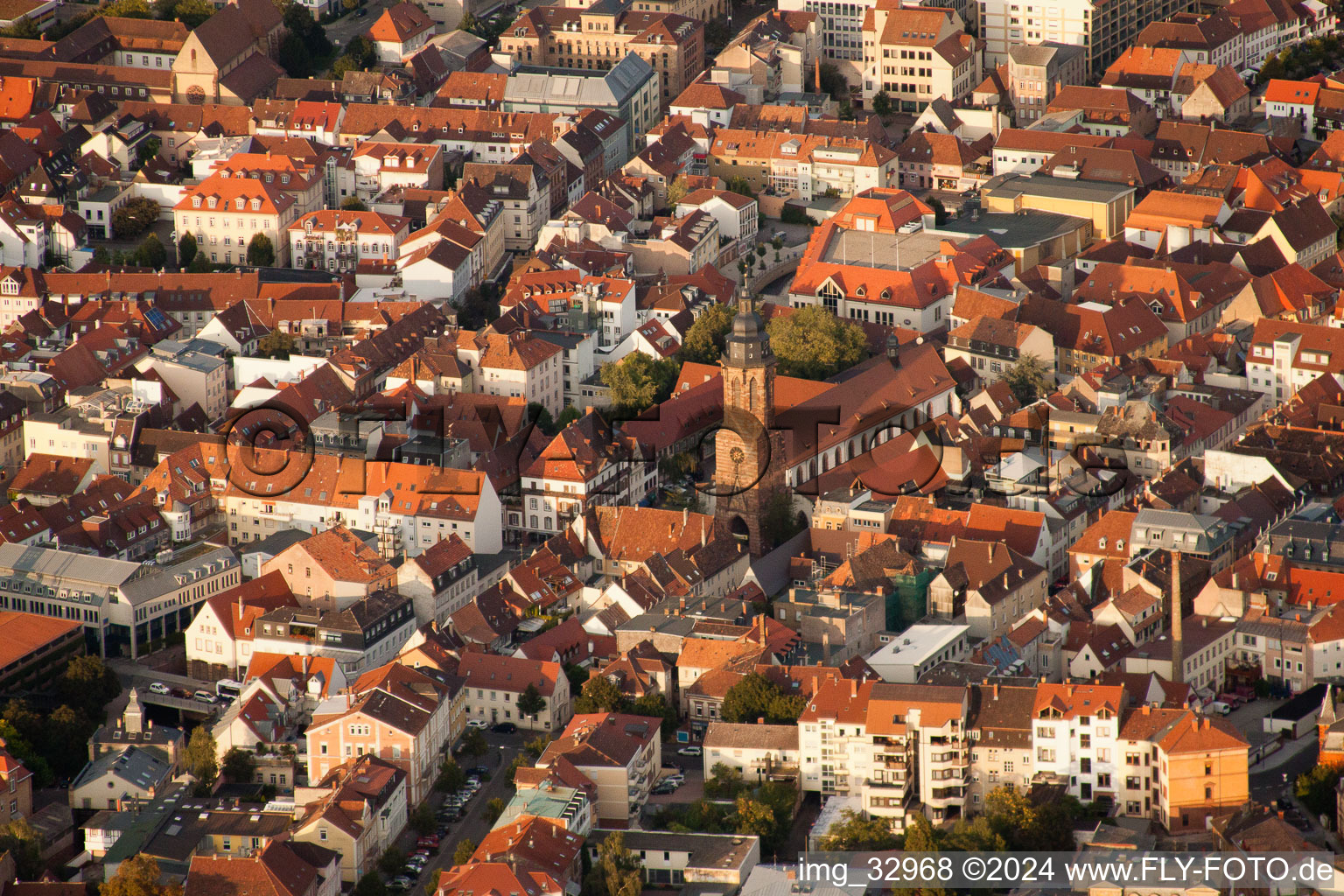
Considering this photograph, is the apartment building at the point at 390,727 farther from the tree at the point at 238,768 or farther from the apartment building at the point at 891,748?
the apartment building at the point at 891,748

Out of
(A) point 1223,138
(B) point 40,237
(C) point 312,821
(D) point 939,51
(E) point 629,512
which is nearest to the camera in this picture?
(C) point 312,821

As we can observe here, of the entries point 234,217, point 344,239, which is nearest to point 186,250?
point 234,217

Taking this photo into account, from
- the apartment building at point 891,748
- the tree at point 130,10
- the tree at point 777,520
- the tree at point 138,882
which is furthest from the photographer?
the tree at point 130,10

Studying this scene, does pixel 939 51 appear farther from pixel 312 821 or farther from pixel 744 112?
pixel 312 821

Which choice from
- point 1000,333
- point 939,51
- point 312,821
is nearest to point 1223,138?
point 939,51

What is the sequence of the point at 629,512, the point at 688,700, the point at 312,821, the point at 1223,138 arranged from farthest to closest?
1. the point at 1223,138
2. the point at 629,512
3. the point at 688,700
4. the point at 312,821

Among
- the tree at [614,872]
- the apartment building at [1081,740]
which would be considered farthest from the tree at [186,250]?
the apartment building at [1081,740]

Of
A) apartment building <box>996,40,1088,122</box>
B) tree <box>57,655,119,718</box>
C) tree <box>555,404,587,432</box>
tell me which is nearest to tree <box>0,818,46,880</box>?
tree <box>57,655,119,718</box>

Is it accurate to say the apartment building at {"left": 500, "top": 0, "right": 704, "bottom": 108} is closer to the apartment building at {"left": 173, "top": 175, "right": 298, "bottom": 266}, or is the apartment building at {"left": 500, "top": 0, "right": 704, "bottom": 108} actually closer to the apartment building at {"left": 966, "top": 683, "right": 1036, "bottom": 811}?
the apartment building at {"left": 173, "top": 175, "right": 298, "bottom": 266}
